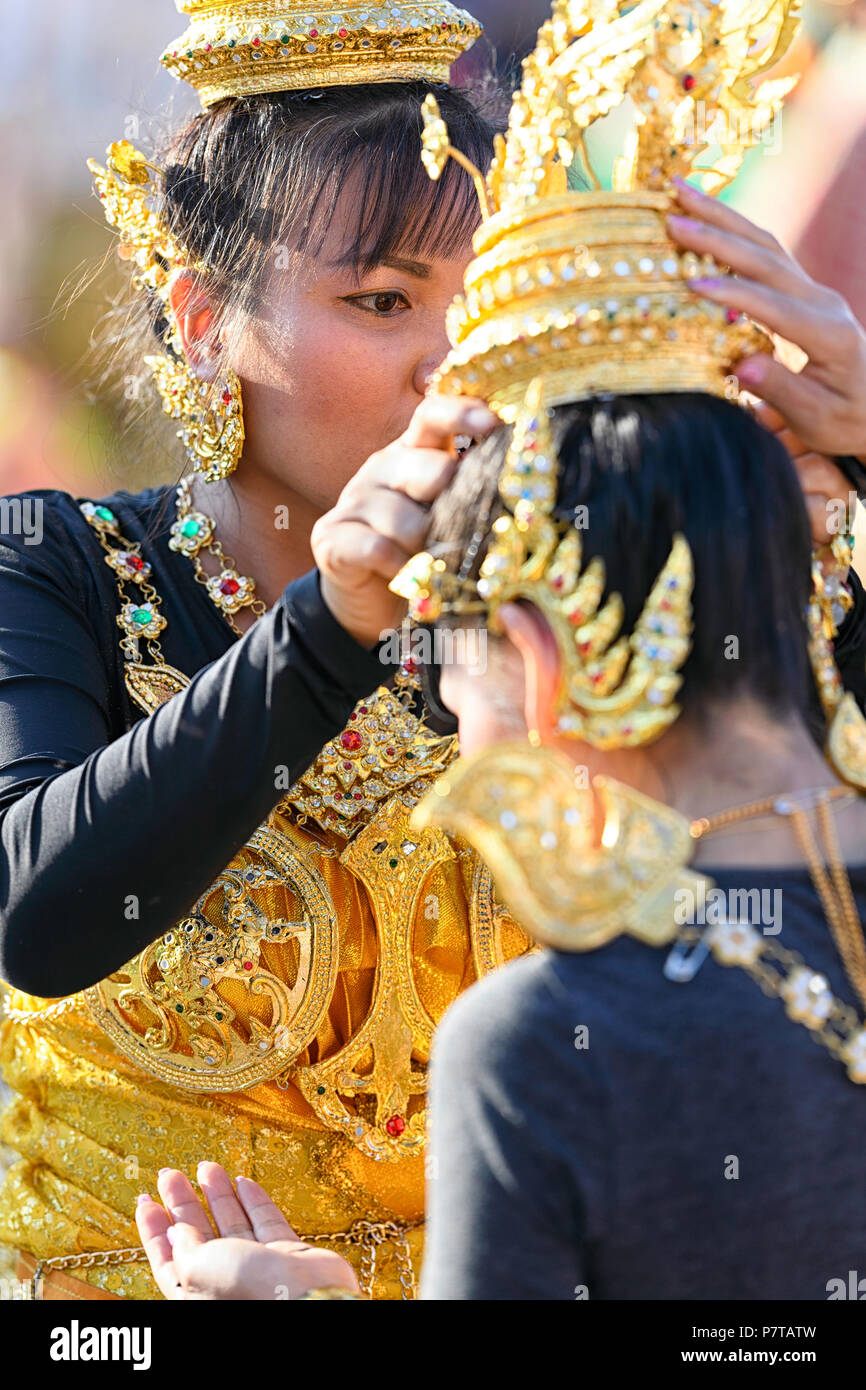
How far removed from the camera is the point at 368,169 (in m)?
2.18

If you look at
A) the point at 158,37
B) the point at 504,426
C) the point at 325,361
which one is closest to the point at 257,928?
the point at 325,361

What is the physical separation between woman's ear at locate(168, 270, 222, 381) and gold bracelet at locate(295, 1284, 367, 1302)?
1.27m

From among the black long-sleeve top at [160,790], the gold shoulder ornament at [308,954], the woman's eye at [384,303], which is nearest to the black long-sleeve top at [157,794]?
the black long-sleeve top at [160,790]

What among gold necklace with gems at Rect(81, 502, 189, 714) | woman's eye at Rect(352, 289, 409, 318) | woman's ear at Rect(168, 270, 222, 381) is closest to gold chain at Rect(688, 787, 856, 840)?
gold necklace with gems at Rect(81, 502, 189, 714)

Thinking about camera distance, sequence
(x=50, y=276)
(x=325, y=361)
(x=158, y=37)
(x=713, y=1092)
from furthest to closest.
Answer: (x=158, y=37), (x=50, y=276), (x=325, y=361), (x=713, y=1092)

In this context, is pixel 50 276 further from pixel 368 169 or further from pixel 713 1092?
pixel 713 1092

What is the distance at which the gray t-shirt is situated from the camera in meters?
1.21

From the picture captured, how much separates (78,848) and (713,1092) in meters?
0.75

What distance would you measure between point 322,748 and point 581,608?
2.34 ft

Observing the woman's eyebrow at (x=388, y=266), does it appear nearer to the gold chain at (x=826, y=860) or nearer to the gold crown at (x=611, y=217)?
the gold crown at (x=611, y=217)

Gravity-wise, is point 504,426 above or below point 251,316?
below

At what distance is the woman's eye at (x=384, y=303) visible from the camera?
2.18 meters

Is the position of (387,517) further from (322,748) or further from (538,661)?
(322,748)

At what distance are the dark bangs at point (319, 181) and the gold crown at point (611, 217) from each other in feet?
1.98
